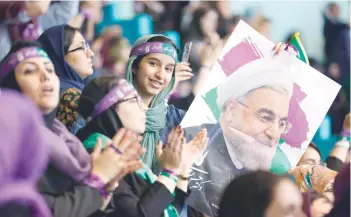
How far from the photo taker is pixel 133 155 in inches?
62.7

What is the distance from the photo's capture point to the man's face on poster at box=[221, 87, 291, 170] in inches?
77.7

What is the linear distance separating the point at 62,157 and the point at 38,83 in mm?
171

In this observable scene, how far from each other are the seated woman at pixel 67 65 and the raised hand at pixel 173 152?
0.68 feet

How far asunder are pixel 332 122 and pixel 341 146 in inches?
10.5

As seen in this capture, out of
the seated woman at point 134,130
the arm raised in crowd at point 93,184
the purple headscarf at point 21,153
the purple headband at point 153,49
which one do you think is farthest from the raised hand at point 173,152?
the purple headscarf at point 21,153

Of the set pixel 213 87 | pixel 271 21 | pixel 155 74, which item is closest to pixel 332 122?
pixel 271 21

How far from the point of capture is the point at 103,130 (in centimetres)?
166

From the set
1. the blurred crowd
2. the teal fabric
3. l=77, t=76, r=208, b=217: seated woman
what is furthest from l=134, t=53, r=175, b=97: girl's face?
the teal fabric

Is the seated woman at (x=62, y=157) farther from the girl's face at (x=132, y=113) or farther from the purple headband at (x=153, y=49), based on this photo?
the purple headband at (x=153, y=49)

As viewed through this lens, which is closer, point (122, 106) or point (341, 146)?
point (122, 106)

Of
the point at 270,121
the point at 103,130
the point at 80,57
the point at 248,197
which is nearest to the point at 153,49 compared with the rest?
the point at 80,57

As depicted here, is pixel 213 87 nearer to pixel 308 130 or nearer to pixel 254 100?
pixel 254 100

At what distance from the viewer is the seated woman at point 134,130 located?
162cm

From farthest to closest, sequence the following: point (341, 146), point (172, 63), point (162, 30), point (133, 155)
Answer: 1. point (341, 146)
2. point (162, 30)
3. point (172, 63)
4. point (133, 155)
